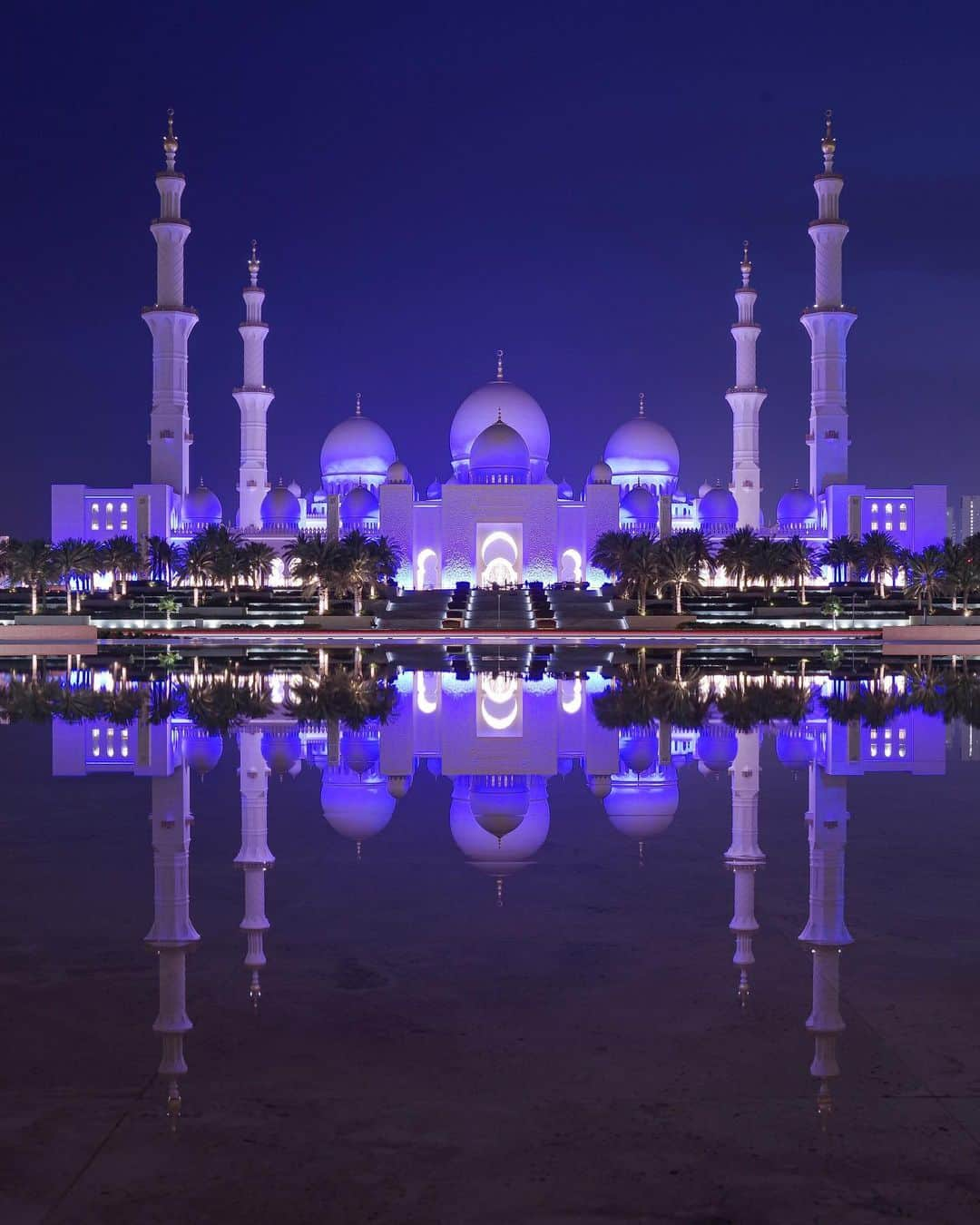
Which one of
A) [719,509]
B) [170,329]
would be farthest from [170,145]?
[719,509]

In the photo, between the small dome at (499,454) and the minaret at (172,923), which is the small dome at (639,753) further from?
the small dome at (499,454)

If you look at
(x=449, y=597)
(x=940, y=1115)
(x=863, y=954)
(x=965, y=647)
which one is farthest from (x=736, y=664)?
(x=449, y=597)

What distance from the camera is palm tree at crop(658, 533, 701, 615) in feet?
127

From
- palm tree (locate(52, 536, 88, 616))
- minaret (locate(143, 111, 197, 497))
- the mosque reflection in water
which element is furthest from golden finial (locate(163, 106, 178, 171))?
the mosque reflection in water

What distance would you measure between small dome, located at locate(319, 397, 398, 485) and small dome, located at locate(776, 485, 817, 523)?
1545 cm

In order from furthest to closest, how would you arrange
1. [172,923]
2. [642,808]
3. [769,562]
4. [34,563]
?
[769,562]
[34,563]
[642,808]
[172,923]

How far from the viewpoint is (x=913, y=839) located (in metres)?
6.45

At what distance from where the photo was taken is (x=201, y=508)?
5347 cm

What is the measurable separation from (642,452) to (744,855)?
165 ft

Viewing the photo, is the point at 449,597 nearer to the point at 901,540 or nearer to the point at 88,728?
the point at 901,540

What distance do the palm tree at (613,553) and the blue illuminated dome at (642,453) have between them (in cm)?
1043

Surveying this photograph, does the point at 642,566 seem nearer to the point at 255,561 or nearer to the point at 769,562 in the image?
the point at 769,562

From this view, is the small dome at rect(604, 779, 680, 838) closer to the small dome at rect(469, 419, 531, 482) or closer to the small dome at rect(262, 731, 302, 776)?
the small dome at rect(262, 731, 302, 776)

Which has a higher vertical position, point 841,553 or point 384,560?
point 841,553
